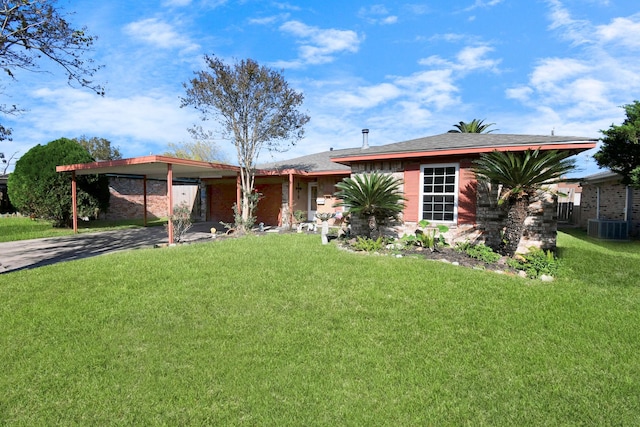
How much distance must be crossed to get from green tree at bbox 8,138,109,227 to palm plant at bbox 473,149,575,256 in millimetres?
16506

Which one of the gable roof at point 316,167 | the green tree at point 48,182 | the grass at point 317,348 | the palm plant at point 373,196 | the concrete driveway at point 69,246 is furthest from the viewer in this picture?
the gable roof at point 316,167

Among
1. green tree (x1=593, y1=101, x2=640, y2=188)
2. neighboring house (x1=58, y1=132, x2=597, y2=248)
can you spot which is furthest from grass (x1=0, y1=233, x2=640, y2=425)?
green tree (x1=593, y1=101, x2=640, y2=188)

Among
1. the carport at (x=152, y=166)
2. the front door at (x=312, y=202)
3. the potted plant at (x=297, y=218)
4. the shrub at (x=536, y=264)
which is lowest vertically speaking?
the shrub at (x=536, y=264)

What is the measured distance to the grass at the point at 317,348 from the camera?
108 inches

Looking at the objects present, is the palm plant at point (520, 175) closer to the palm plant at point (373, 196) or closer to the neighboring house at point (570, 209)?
the palm plant at point (373, 196)

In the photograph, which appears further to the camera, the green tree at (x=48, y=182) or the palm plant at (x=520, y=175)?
the green tree at (x=48, y=182)

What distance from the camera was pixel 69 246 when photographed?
10.5 m

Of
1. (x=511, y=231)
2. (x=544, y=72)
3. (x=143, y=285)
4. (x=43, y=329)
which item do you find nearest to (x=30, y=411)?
(x=43, y=329)

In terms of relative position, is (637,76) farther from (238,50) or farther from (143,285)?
(143,285)

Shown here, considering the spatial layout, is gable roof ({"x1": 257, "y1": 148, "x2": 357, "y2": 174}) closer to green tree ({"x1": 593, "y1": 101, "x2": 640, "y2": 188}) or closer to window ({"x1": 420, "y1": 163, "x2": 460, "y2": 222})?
window ({"x1": 420, "y1": 163, "x2": 460, "y2": 222})

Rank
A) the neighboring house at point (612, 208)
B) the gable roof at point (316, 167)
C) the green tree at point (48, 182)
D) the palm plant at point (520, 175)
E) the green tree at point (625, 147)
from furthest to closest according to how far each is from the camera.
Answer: the gable roof at point (316, 167) → the green tree at point (48, 182) → the neighboring house at point (612, 208) → the green tree at point (625, 147) → the palm plant at point (520, 175)

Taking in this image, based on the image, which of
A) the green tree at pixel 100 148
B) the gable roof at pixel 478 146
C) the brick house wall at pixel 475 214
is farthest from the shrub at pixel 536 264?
the green tree at pixel 100 148

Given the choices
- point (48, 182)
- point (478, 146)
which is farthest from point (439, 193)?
point (48, 182)

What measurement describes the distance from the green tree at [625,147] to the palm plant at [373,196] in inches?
316
